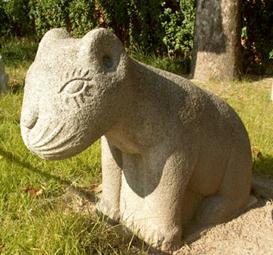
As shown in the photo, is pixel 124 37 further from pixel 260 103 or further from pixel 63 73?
pixel 63 73

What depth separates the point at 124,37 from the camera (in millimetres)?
9547

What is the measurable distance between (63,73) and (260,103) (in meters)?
4.44

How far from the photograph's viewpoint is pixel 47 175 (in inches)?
140

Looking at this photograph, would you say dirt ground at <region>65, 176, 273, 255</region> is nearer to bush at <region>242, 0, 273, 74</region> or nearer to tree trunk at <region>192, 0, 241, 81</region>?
tree trunk at <region>192, 0, 241, 81</region>

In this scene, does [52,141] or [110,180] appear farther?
[110,180]

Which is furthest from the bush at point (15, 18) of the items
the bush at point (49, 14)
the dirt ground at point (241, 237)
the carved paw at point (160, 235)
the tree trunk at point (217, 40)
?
the carved paw at point (160, 235)

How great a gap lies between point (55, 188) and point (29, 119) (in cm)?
134

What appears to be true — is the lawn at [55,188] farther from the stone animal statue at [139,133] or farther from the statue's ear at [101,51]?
the statue's ear at [101,51]

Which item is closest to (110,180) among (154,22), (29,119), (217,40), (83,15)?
(29,119)

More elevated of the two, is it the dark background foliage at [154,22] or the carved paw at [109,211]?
the dark background foliage at [154,22]

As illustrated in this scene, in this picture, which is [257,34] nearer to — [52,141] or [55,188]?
[55,188]

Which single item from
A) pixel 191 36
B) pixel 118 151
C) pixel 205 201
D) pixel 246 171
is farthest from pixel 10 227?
pixel 191 36

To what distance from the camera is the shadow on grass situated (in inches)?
132

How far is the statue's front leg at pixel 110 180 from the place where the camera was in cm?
274
